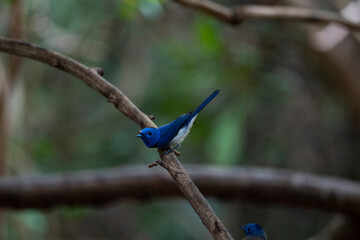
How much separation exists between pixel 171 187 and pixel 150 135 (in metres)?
1.78

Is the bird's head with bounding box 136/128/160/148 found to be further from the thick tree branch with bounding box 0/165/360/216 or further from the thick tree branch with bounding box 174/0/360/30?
the thick tree branch with bounding box 0/165/360/216

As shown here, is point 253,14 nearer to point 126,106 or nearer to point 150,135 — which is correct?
point 126,106

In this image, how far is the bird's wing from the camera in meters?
1.46

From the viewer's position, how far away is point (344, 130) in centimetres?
467

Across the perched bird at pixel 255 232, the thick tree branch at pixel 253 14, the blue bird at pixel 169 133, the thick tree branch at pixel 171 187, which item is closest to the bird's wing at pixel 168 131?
the blue bird at pixel 169 133

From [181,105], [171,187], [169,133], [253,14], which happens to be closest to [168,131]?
[169,133]

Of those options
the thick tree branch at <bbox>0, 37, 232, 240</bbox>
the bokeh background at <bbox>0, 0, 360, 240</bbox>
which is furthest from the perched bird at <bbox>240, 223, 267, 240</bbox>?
the bokeh background at <bbox>0, 0, 360, 240</bbox>

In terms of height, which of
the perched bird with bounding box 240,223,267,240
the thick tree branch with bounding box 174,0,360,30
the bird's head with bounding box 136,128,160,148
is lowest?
the perched bird with bounding box 240,223,267,240

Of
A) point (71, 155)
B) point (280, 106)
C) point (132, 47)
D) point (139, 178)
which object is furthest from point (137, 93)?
point (139, 178)

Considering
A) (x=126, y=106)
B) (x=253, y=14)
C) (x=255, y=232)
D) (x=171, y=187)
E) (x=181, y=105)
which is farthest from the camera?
(x=181, y=105)

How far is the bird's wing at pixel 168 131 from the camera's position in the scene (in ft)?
4.78

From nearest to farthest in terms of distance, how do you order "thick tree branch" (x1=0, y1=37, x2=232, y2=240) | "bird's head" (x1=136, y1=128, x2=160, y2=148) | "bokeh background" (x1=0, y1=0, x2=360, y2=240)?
"thick tree branch" (x1=0, y1=37, x2=232, y2=240) → "bird's head" (x1=136, y1=128, x2=160, y2=148) → "bokeh background" (x1=0, y1=0, x2=360, y2=240)

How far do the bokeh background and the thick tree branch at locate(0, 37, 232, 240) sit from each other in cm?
217

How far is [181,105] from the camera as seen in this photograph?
4.29 m
